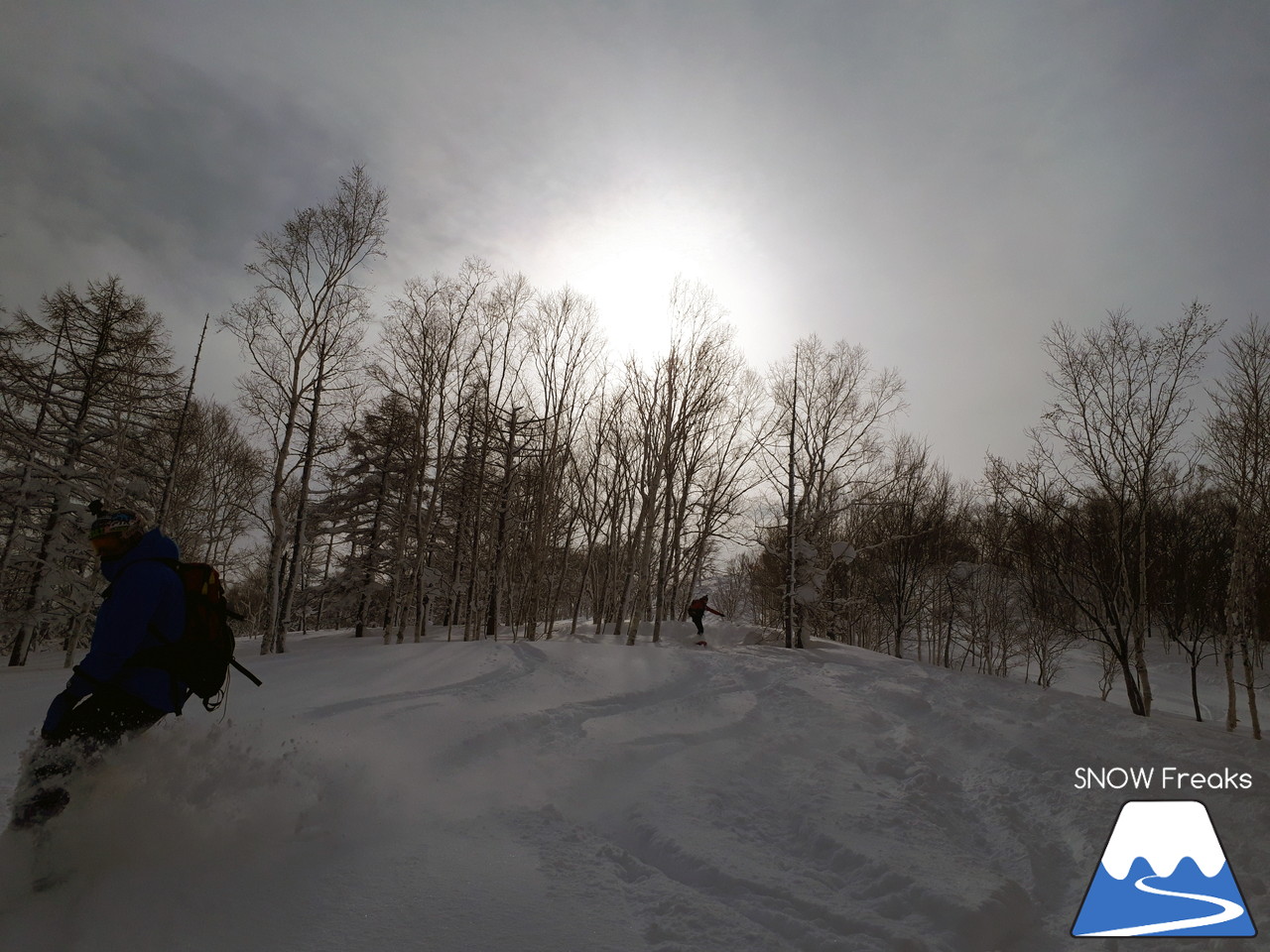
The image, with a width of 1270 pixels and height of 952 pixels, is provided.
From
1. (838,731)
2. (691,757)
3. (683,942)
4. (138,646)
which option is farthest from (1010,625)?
(138,646)

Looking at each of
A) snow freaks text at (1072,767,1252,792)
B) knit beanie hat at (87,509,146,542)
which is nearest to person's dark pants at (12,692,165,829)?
knit beanie hat at (87,509,146,542)

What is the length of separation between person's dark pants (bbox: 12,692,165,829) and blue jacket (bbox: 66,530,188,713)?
0.27ft

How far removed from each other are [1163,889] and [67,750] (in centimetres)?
645

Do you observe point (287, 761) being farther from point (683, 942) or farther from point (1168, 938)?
point (1168, 938)

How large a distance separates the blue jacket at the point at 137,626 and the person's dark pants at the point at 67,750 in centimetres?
8

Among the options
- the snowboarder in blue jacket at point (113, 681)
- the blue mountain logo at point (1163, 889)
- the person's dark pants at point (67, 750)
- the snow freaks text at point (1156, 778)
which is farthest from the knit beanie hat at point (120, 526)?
the snow freaks text at point (1156, 778)

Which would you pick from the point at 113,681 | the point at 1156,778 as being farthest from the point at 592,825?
the point at 1156,778

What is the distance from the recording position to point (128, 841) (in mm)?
3098

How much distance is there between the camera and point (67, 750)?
114 inches

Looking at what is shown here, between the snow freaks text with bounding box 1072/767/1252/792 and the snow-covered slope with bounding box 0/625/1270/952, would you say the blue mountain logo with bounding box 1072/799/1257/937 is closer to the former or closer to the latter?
the snow-covered slope with bounding box 0/625/1270/952

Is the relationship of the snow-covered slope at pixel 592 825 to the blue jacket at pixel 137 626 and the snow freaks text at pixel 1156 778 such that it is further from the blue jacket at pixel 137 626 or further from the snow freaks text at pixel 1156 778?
the blue jacket at pixel 137 626

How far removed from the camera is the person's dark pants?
2.83 meters

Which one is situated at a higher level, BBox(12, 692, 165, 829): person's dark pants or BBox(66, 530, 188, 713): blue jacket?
BBox(66, 530, 188, 713): blue jacket

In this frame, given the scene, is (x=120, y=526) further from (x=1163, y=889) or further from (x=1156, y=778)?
(x=1156, y=778)
